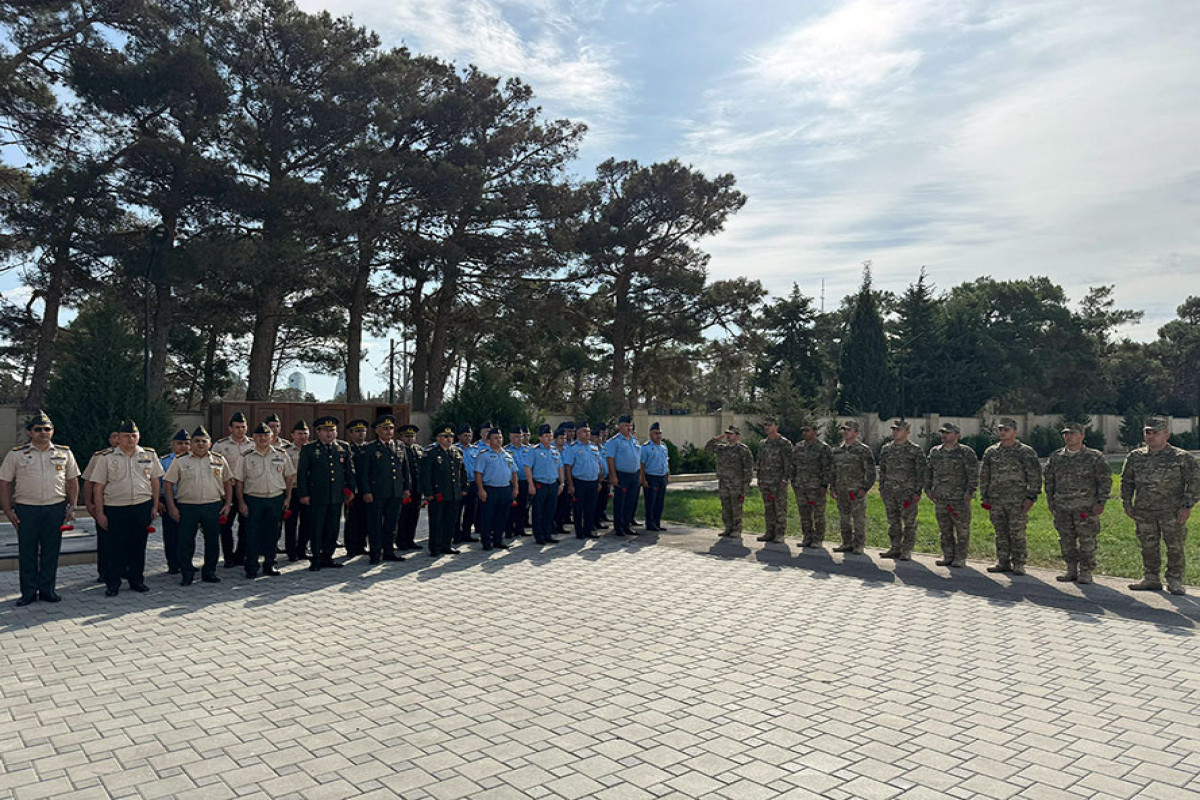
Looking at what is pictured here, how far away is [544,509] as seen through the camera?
11719mm

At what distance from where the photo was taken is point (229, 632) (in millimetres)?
6469

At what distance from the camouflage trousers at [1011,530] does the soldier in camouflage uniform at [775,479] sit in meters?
2.84

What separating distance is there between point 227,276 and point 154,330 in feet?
11.2

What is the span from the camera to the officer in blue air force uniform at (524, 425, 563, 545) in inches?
457

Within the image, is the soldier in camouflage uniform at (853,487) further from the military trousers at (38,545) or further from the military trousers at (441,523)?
the military trousers at (38,545)

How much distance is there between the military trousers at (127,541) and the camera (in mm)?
7895

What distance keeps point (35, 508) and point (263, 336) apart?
1644 centimetres

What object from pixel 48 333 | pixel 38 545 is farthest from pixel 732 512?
pixel 48 333

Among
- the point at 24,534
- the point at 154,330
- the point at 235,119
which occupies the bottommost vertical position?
the point at 24,534

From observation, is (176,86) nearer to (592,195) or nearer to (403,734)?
(592,195)

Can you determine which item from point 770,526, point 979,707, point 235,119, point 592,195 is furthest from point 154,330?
point 979,707

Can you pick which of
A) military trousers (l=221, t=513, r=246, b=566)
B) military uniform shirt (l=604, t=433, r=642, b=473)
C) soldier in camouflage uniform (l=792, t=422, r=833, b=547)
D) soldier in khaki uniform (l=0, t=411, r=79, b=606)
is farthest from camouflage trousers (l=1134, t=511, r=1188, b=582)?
soldier in khaki uniform (l=0, t=411, r=79, b=606)

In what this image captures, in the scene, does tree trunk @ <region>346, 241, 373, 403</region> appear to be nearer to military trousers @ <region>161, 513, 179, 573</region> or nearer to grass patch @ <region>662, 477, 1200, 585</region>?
grass patch @ <region>662, 477, 1200, 585</region>

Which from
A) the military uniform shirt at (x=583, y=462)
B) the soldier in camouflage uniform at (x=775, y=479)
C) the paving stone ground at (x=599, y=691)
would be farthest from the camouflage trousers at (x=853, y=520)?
the military uniform shirt at (x=583, y=462)
